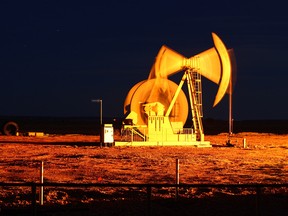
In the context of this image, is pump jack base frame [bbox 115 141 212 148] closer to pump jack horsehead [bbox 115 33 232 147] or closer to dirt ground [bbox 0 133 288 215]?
pump jack horsehead [bbox 115 33 232 147]

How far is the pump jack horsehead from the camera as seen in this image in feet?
118

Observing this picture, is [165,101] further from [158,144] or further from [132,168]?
[132,168]

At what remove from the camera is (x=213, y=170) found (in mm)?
21875

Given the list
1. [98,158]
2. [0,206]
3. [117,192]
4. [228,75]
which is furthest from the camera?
[228,75]

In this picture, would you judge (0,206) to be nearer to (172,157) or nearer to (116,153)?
(172,157)

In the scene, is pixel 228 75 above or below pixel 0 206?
above

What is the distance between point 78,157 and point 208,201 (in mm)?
14354

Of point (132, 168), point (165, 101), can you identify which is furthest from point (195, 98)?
point (132, 168)

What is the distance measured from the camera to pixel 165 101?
37.5 metres

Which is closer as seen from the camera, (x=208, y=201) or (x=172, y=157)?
(x=208, y=201)

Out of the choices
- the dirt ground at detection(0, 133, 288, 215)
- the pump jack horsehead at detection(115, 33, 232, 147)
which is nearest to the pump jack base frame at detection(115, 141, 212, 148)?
the pump jack horsehead at detection(115, 33, 232, 147)

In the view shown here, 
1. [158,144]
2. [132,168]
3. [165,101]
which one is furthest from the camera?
[165,101]

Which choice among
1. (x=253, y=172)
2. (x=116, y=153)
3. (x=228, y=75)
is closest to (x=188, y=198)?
(x=253, y=172)

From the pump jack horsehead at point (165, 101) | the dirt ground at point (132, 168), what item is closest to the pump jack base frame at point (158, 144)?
the pump jack horsehead at point (165, 101)
